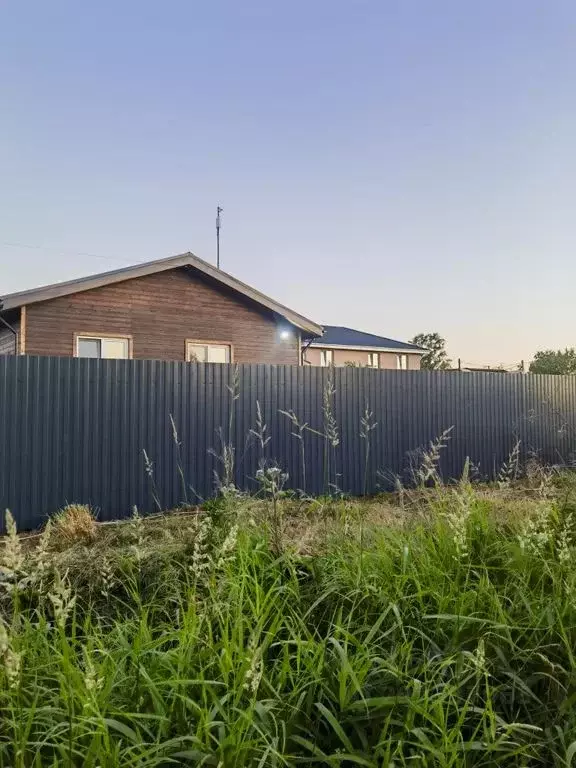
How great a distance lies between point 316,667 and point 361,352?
1021 inches

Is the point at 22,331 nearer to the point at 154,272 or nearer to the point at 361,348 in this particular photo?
the point at 154,272

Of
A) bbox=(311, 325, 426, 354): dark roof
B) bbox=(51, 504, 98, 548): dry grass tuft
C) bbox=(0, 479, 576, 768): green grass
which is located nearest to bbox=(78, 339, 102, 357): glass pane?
bbox=(51, 504, 98, 548): dry grass tuft

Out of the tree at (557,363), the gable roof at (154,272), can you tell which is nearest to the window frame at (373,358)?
the tree at (557,363)

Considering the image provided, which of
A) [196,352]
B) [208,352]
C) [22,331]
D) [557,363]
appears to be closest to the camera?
[22,331]

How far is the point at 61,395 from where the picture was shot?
6.23 m

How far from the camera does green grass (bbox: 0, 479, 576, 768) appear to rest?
1.33 metres

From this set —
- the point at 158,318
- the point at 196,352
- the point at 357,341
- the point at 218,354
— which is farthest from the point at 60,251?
the point at 357,341

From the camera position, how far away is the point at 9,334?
12.3m

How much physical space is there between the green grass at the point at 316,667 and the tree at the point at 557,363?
33616mm

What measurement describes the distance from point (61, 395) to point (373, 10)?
6.76 meters

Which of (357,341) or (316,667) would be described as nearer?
(316,667)

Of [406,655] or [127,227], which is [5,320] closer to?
[127,227]

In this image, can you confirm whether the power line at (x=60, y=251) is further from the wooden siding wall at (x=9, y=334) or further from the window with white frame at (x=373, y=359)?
the window with white frame at (x=373, y=359)

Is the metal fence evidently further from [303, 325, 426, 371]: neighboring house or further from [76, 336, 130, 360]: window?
[303, 325, 426, 371]: neighboring house
